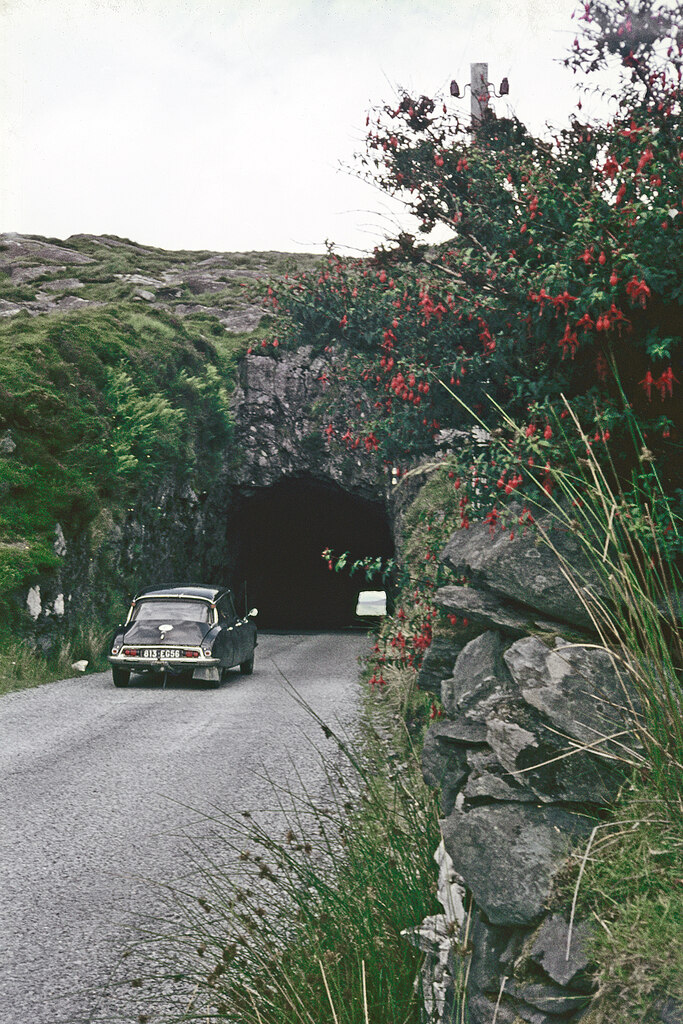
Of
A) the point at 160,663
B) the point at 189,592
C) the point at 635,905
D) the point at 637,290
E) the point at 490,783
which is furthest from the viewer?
the point at 189,592

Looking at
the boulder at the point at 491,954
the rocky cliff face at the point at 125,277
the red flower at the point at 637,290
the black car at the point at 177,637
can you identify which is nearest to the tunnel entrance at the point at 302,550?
the rocky cliff face at the point at 125,277

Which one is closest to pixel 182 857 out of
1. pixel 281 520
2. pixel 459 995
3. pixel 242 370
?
pixel 459 995

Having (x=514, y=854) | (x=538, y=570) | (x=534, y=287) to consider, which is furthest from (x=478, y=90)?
(x=514, y=854)

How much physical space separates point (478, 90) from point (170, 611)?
924 cm

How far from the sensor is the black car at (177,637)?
43.1ft

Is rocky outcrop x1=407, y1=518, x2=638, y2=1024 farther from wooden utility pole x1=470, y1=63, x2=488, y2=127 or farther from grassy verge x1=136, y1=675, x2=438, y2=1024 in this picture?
wooden utility pole x1=470, y1=63, x2=488, y2=127

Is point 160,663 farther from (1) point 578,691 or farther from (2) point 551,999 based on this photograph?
(2) point 551,999

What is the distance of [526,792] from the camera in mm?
3176

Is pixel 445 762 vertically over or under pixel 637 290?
under

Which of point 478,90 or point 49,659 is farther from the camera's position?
point 49,659

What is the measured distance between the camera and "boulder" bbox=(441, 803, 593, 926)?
9.53 ft

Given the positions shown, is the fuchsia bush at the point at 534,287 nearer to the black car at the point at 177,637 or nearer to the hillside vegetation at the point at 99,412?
the hillside vegetation at the point at 99,412

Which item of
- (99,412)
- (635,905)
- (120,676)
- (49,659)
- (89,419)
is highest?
(99,412)

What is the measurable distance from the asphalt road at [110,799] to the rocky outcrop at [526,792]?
3.65ft
